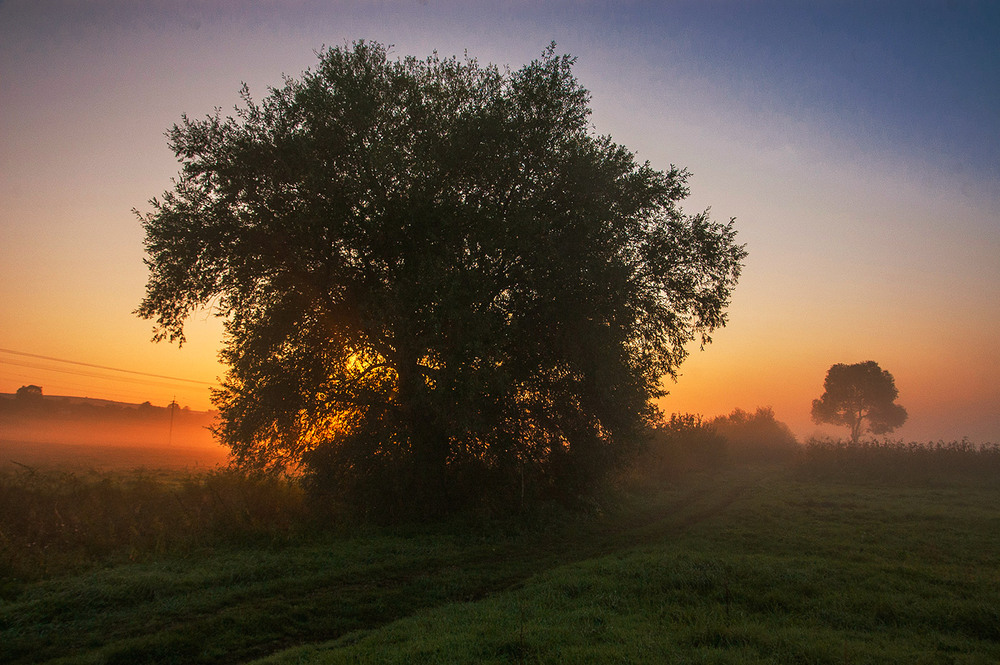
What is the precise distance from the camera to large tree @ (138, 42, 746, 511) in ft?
55.0

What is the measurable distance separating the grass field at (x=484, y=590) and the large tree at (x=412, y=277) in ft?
8.69

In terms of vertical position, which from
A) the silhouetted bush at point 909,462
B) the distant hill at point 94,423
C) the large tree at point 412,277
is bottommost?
the distant hill at point 94,423

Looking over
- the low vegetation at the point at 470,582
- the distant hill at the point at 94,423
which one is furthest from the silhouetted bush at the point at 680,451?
the distant hill at the point at 94,423

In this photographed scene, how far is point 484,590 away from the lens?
Answer: 10.9 metres

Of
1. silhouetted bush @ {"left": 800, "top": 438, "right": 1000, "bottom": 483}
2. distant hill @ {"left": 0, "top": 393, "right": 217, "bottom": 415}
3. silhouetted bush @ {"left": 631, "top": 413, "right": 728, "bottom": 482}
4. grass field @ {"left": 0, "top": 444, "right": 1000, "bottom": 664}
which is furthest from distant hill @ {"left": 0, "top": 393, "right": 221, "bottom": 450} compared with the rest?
silhouetted bush @ {"left": 800, "top": 438, "right": 1000, "bottom": 483}

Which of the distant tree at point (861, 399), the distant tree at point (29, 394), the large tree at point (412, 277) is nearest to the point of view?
the large tree at point (412, 277)

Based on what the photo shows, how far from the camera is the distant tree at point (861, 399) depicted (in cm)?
9238

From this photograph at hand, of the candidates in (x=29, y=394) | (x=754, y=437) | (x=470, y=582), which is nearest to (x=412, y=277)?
(x=470, y=582)

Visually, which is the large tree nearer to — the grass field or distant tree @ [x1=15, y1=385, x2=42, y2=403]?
the grass field

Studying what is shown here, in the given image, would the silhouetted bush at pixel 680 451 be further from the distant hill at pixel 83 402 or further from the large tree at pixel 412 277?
the distant hill at pixel 83 402

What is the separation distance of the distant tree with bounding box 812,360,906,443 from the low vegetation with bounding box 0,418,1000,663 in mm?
86974

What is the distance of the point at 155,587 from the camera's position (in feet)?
31.6

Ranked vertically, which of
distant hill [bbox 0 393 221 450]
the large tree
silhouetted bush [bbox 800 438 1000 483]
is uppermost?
the large tree

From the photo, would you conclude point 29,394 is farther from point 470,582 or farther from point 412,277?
point 470,582
